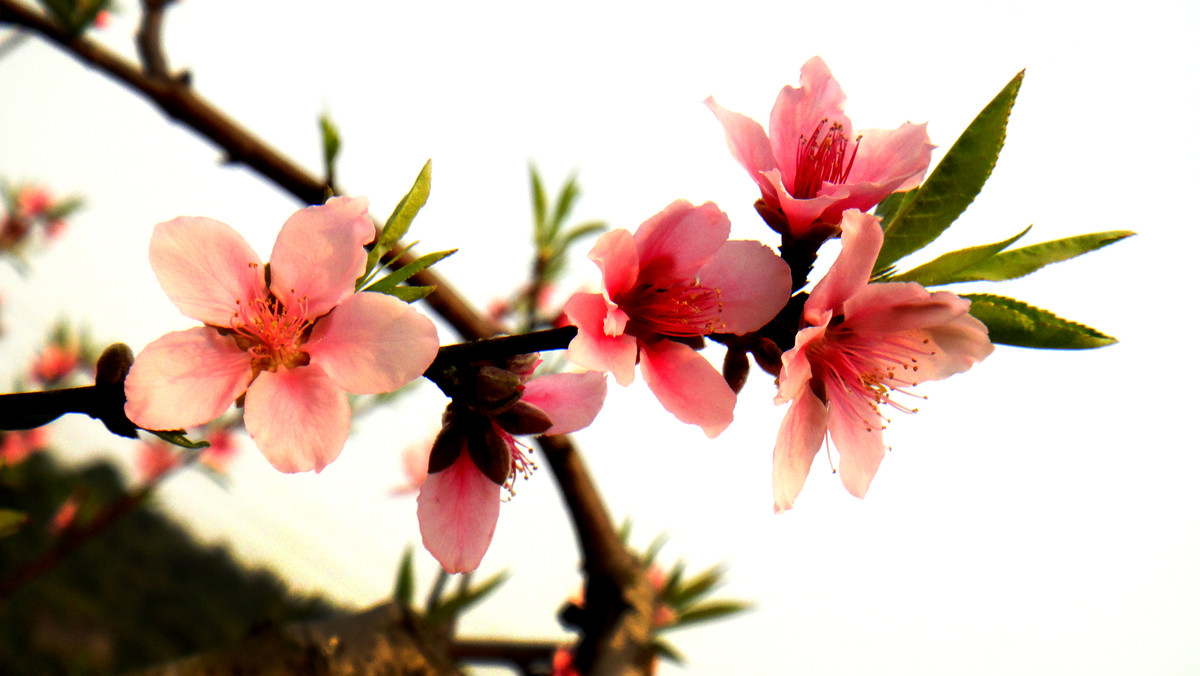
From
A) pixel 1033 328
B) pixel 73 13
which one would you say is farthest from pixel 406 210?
pixel 73 13

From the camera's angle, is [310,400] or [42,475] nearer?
[310,400]

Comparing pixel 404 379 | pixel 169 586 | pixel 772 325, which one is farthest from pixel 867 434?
pixel 169 586

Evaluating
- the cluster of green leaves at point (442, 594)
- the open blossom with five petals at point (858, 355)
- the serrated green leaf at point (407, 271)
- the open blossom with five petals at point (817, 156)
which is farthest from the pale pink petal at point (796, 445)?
the cluster of green leaves at point (442, 594)

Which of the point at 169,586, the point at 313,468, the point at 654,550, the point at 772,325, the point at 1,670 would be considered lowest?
the point at 169,586

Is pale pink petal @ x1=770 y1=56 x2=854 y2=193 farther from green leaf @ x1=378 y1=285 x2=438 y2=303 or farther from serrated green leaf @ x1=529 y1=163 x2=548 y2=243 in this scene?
serrated green leaf @ x1=529 y1=163 x2=548 y2=243

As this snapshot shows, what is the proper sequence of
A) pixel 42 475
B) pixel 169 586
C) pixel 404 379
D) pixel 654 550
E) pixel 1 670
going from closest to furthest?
1. pixel 404 379
2. pixel 654 550
3. pixel 1 670
4. pixel 42 475
5. pixel 169 586

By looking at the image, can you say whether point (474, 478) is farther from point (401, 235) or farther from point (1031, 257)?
point (1031, 257)

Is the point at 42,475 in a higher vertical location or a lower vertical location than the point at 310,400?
lower

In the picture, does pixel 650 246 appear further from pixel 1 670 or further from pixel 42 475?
pixel 42 475
